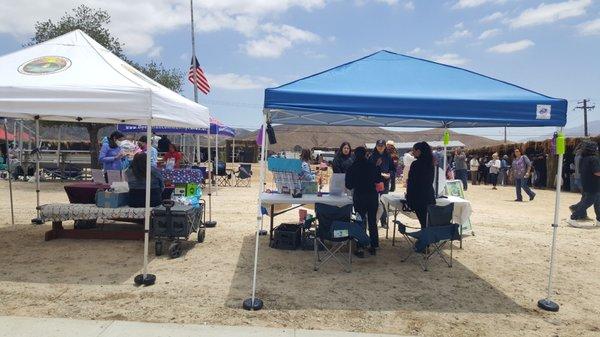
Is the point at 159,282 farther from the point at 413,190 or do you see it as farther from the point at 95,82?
the point at 413,190

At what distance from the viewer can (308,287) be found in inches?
190

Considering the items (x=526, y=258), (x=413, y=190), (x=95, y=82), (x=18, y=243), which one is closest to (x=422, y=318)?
(x=413, y=190)

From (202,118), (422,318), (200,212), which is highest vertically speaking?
(202,118)

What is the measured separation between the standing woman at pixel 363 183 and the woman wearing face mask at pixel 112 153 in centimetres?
439

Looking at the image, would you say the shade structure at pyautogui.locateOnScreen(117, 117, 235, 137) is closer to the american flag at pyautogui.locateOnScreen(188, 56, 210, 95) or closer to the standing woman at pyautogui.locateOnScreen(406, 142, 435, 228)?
the american flag at pyautogui.locateOnScreen(188, 56, 210, 95)

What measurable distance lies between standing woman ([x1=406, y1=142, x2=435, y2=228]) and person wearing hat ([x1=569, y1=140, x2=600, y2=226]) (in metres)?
5.00

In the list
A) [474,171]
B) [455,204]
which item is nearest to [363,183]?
[455,204]

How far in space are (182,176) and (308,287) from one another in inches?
157

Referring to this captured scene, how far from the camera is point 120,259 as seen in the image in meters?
5.78

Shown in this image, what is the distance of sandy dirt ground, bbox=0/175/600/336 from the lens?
3.94 metres

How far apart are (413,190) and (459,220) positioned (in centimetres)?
118

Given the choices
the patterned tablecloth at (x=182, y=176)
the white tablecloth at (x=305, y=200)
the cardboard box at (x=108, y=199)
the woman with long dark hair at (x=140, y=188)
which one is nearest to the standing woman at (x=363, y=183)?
the white tablecloth at (x=305, y=200)

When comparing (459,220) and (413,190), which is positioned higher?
(413,190)

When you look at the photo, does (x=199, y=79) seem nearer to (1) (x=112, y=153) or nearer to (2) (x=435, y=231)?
(1) (x=112, y=153)
